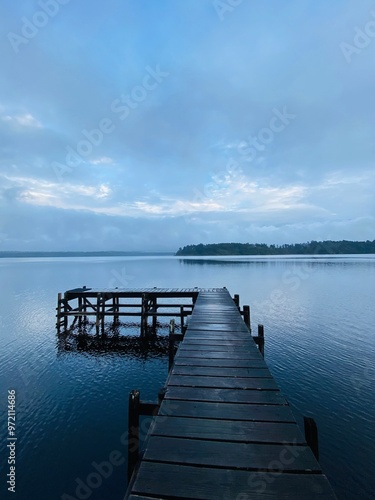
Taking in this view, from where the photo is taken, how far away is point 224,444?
363cm

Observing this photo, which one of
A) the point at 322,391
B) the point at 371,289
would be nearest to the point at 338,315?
the point at 322,391

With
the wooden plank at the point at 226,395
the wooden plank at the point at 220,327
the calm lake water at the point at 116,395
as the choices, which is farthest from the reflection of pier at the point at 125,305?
the wooden plank at the point at 226,395

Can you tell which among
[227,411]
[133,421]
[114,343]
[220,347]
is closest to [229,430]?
[227,411]

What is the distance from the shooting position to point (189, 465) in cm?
323

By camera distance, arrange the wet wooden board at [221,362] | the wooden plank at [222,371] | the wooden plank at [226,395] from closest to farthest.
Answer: the wooden plank at [226,395], the wooden plank at [222,371], the wet wooden board at [221,362]

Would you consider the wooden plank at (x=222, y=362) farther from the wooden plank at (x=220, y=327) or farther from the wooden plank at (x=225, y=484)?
the wooden plank at (x=225, y=484)

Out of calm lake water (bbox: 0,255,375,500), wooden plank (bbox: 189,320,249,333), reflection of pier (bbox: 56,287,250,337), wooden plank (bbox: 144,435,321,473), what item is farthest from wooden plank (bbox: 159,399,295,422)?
reflection of pier (bbox: 56,287,250,337)

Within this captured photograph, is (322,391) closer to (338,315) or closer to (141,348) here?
(141,348)

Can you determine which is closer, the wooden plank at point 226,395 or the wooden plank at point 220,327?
the wooden plank at point 226,395

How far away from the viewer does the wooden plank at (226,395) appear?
4.88 metres

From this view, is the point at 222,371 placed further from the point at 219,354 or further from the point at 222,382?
the point at 219,354

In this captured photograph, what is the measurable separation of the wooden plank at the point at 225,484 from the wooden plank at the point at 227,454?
0.09m

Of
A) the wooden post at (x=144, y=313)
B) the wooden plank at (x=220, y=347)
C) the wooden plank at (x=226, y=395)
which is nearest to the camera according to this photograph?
the wooden plank at (x=226, y=395)

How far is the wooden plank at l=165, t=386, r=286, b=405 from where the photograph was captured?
4875mm
